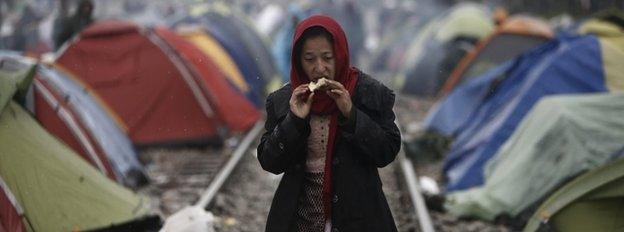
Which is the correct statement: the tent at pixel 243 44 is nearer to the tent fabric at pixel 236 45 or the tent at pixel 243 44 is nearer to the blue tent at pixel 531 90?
the tent fabric at pixel 236 45

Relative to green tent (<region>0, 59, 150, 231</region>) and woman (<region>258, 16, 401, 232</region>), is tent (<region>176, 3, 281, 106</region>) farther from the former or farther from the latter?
Answer: woman (<region>258, 16, 401, 232</region>)

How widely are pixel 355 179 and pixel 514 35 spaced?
10.9 m

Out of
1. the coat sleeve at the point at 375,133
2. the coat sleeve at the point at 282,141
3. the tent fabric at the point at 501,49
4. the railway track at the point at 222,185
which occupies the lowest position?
the coat sleeve at the point at 282,141

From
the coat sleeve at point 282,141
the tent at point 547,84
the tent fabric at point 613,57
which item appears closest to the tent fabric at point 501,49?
the tent at point 547,84

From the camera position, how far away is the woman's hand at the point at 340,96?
10.6ft

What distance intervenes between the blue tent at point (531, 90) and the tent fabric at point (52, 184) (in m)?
3.35

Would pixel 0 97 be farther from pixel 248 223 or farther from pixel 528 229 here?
pixel 528 229

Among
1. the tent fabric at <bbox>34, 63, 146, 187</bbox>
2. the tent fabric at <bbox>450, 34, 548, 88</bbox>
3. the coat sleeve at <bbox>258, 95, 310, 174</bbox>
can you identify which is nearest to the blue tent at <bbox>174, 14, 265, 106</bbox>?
the tent fabric at <bbox>450, 34, 548, 88</bbox>

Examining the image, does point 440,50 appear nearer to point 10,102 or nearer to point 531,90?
point 531,90

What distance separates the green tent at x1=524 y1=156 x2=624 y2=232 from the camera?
4.88 meters

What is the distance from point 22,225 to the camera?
16.3 feet

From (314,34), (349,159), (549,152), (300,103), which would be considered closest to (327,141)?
(349,159)

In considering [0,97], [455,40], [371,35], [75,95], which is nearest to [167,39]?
[75,95]

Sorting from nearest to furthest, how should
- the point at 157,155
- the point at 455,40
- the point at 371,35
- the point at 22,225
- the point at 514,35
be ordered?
1. the point at 22,225
2. the point at 157,155
3. the point at 514,35
4. the point at 455,40
5. the point at 371,35
